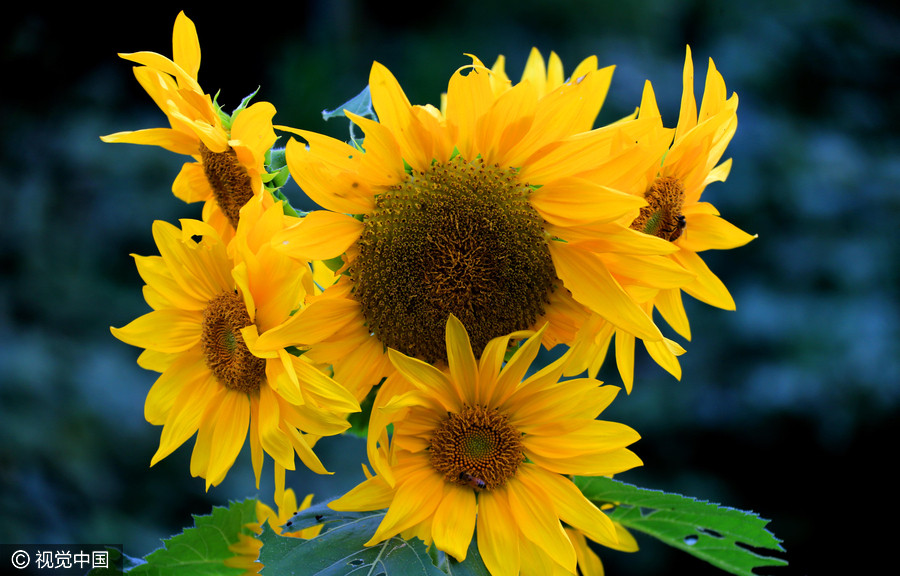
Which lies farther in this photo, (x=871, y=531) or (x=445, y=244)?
(x=871, y=531)

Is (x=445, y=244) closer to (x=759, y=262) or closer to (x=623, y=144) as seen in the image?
(x=623, y=144)

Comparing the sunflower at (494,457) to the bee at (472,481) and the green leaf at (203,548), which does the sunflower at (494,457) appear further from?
the green leaf at (203,548)

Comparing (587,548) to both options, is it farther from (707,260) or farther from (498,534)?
(707,260)

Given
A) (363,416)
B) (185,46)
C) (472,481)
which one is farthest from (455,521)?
(185,46)

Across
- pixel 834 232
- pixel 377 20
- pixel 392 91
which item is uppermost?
pixel 377 20

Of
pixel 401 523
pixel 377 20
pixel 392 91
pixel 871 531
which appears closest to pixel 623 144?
pixel 392 91
